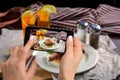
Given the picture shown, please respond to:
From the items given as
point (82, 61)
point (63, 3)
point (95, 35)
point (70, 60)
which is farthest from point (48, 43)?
point (63, 3)

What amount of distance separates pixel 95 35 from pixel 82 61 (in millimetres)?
184

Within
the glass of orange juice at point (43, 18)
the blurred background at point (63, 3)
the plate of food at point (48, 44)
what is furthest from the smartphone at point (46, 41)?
the blurred background at point (63, 3)

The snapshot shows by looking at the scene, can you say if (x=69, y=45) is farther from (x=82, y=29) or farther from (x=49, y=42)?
(x=82, y=29)

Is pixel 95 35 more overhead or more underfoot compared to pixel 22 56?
more underfoot

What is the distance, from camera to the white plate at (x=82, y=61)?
1093 mm

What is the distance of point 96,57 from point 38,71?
11.4 inches

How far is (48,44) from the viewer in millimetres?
1079

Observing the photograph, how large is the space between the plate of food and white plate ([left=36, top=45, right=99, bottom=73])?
3.7 inches

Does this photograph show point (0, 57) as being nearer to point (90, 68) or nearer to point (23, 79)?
point (90, 68)

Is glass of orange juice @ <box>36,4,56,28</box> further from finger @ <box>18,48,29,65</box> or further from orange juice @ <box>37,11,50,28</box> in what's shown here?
finger @ <box>18,48,29,65</box>

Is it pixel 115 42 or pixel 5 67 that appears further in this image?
pixel 115 42

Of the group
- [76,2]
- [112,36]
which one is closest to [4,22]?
[112,36]

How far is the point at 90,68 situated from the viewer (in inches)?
43.8

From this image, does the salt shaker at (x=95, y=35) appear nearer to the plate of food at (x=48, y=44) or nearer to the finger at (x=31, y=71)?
the plate of food at (x=48, y=44)
